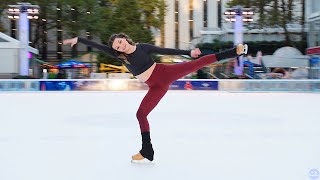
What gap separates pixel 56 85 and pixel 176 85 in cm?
432

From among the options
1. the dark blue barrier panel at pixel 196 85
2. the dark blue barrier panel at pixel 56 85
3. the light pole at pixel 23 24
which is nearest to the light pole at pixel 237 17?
the dark blue barrier panel at pixel 196 85

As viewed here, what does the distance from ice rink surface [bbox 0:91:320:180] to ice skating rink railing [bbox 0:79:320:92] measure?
671 cm

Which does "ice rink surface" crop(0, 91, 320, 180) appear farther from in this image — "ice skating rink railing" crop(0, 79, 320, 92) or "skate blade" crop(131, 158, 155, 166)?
"ice skating rink railing" crop(0, 79, 320, 92)

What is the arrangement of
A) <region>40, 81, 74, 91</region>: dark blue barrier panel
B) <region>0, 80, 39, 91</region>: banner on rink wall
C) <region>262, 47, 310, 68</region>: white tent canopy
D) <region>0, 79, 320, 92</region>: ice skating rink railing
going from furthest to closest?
<region>262, 47, 310, 68</region>: white tent canopy < <region>40, 81, 74, 91</region>: dark blue barrier panel < <region>0, 80, 39, 91</region>: banner on rink wall < <region>0, 79, 320, 92</region>: ice skating rink railing

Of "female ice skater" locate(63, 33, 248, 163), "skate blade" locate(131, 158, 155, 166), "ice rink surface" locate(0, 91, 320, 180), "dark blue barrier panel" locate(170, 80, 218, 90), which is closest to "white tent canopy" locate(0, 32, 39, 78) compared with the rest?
"dark blue barrier panel" locate(170, 80, 218, 90)

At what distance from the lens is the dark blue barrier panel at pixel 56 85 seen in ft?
51.9

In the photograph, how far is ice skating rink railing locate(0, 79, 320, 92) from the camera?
15219mm

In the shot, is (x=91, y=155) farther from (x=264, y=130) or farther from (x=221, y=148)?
(x=264, y=130)

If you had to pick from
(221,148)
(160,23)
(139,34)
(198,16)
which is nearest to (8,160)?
(221,148)

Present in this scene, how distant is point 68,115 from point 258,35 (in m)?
33.2

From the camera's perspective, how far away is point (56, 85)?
52.6ft

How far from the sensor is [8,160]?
Answer: 3.96 metres

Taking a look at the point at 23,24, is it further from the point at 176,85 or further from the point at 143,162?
the point at 143,162

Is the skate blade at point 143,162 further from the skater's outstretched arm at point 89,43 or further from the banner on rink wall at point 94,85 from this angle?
the banner on rink wall at point 94,85
